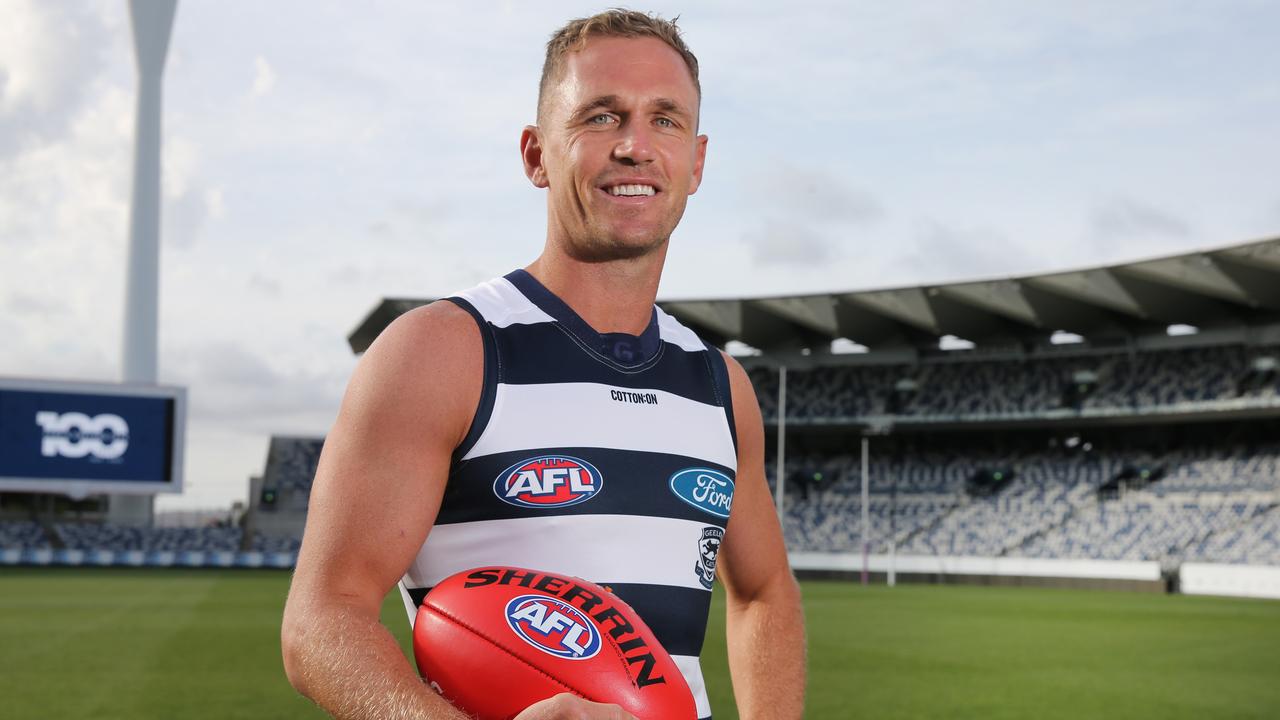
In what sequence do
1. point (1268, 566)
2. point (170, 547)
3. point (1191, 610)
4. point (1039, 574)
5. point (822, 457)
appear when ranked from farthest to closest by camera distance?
point (822, 457)
point (170, 547)
point (1039, 574)
point (1268, 566)
point (1191, 610)

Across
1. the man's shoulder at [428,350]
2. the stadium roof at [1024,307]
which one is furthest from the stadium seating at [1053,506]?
the man's shoulder at [428,350]

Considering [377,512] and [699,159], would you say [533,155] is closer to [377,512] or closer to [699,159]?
[699,159]

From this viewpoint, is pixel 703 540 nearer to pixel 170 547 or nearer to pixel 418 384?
pixel 418 384

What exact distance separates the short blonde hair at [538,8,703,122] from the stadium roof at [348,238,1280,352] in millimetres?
37418

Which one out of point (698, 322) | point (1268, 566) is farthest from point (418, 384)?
point (698, 322)

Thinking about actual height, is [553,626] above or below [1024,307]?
below

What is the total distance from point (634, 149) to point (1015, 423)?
49821 mm

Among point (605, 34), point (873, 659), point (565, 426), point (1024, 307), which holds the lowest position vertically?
point (873, 659)

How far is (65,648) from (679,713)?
51.2ft

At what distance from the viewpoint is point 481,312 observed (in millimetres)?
2090

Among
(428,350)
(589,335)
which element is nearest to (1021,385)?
(589,335)

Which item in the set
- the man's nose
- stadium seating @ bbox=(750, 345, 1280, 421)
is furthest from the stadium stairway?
the man's nose

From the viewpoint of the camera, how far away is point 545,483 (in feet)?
6.55

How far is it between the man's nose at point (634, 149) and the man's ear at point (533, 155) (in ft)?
0.70
